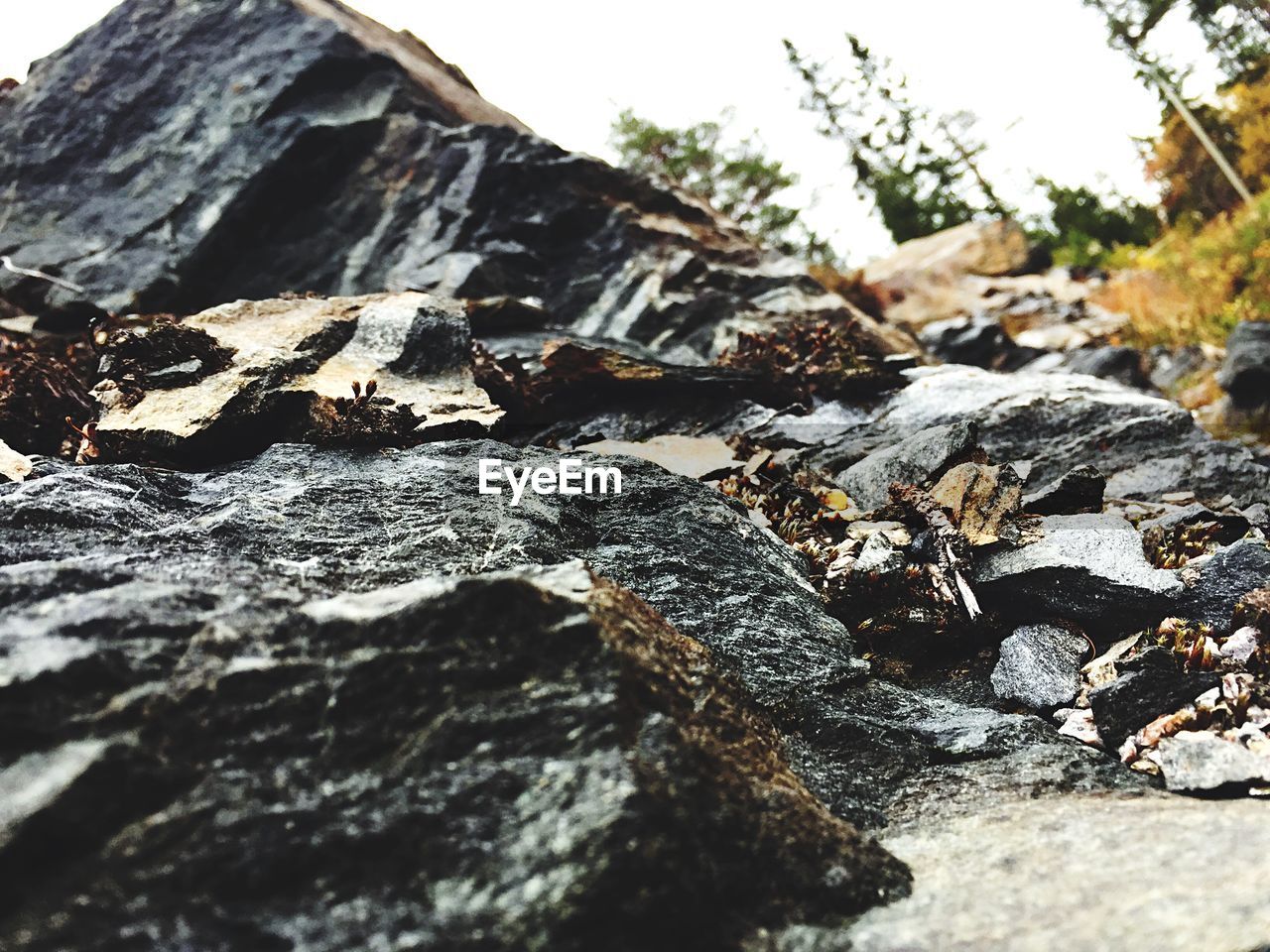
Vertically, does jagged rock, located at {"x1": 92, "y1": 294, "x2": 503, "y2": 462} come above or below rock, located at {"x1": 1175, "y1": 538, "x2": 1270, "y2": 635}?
above

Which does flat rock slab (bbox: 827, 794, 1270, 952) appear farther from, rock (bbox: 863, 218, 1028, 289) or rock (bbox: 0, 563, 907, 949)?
rock (bbox: 863, 218, 1028, 289)

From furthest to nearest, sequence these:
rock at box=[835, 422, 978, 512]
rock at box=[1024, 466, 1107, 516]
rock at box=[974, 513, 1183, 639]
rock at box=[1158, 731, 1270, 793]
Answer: rock at box=[835, 422, 978, 512]
rock at box=[1024, 466, 1107, 516]
rock at box=[974, 513, 1183, 639]
rock at box=[1158, 731, 1270, 793]

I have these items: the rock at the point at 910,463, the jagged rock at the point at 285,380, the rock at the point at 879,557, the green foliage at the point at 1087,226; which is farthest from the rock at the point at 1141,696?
the green foliage at the point at 1087,226

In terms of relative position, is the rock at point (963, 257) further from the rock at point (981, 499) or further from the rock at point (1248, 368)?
the rock at point (981, 499)

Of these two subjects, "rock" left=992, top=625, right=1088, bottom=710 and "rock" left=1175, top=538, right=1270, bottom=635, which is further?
"rock" left=1175, top=538, right=1270, bottom=635

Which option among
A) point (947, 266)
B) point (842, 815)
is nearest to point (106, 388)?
point (842, 815)

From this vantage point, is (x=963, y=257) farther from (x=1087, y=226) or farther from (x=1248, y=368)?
(x=1248, y=368)

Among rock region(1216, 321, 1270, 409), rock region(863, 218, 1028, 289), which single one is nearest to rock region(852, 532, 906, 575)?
rock region(1216, 321, 1270, 409)
